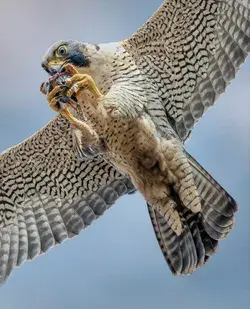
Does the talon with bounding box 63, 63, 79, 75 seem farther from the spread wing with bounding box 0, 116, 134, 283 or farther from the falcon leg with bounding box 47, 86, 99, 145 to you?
the spread wing with bounding box 0, 116, 134, 283

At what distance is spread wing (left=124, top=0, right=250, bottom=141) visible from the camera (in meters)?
11.2

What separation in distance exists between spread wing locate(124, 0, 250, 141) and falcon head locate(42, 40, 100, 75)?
26.1 inches

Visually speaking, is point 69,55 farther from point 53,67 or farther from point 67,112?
point 67,112

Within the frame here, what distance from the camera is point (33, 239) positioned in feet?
41.7

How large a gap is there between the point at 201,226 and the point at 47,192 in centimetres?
283

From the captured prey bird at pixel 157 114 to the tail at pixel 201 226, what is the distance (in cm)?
1

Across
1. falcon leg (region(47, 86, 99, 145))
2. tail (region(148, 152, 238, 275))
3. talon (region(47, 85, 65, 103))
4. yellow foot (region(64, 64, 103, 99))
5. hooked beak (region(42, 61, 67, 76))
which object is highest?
hooked beak (region(42, 61, 67, 76))

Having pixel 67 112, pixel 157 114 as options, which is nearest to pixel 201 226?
pixel 157 114

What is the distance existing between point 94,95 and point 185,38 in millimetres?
1663

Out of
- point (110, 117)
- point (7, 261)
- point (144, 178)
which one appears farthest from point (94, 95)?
point (7, 261)

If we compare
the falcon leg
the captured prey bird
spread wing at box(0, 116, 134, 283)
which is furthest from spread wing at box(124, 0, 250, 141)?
spread wing at box(0, 116, 134, 283)

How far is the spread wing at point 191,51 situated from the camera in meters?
11.2

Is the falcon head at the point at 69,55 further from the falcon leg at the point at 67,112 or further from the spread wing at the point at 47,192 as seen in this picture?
the spread wing at the point at 47,192

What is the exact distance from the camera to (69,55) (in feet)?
35.4
